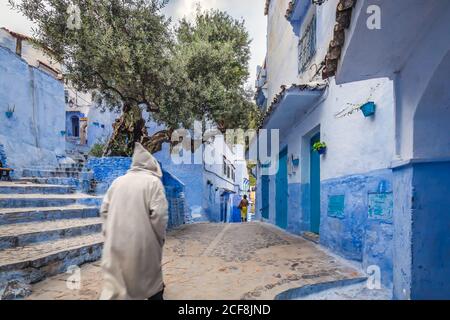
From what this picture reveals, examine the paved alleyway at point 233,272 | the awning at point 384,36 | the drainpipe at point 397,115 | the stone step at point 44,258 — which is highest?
the awning at point 384,36

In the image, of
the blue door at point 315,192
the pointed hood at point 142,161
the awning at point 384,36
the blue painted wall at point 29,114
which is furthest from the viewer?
the blue painted wall at point 29,114

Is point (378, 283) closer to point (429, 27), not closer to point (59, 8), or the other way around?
point (429, 27)

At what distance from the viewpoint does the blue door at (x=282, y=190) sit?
11256 mm

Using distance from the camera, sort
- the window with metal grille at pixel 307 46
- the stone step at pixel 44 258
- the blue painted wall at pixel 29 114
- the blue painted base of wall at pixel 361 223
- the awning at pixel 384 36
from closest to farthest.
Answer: the awning at pixel 384 36, the stone step at pixel 44 258, the blue painted base of wall at pixel 361 223, the window with metal grille at pixel 307 46, the blue painted wall at pixel 29 114

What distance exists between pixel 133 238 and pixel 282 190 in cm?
931

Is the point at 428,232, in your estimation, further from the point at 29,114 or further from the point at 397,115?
the point at 29,114

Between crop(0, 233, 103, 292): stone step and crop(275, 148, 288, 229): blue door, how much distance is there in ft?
23.4

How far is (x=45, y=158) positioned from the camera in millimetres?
13062

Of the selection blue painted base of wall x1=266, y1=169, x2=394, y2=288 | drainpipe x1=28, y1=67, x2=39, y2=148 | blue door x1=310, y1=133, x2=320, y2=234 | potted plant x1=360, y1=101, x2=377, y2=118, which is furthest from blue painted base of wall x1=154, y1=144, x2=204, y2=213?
potted plant x1=360, y1=101, x2=377, y2=118

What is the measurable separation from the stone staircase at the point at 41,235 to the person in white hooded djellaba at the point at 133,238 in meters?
1.64

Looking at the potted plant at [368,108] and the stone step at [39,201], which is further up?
the potted plant at [368,108]

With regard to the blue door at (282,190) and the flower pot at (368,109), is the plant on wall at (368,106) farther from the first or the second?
the blue door at (282,190)

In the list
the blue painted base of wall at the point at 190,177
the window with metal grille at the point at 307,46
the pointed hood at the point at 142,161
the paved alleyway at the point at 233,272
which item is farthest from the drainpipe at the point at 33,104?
the pointed hood at the point at 142,161

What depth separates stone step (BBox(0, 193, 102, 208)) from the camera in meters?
6.25
